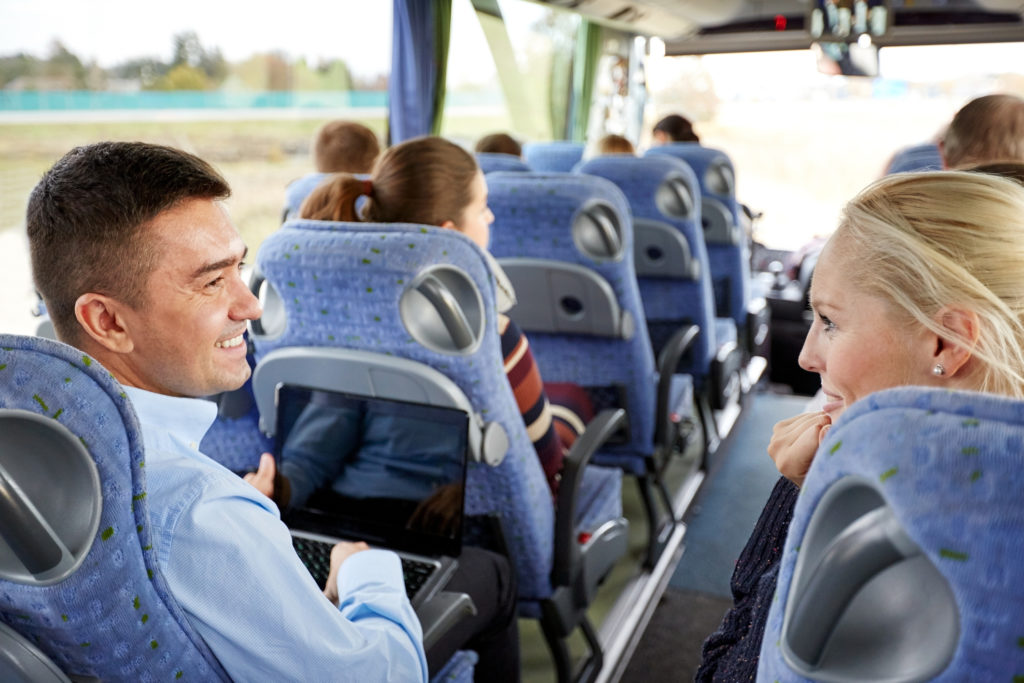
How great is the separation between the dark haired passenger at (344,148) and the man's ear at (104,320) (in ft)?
6.92

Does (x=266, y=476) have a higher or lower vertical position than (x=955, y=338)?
lower

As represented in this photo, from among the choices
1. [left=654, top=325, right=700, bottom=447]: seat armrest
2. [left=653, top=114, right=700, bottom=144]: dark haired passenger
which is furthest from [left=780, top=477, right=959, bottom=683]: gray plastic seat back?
[left=653, top=114, right=700, bottom=144]: dark haired passenger

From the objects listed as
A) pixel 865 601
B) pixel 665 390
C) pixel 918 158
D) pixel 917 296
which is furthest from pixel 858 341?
pixel 918 158

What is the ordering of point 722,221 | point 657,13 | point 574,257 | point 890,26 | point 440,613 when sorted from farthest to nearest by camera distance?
point 657,13, point 890,26, point 722,221, point 574,257, point 440,613

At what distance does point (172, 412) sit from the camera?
1.15m

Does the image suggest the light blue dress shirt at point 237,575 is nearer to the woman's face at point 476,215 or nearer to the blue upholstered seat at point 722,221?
the woman's face at point 476,215

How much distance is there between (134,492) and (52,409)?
0.11 m

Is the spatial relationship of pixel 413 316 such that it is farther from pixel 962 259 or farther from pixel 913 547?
pixel 913 547

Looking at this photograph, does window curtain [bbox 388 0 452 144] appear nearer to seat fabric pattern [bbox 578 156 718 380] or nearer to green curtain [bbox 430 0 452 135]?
green curtain [bbox 430 0 452 135]

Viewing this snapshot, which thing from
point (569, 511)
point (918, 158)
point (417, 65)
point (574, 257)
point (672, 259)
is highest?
point (417, 65)

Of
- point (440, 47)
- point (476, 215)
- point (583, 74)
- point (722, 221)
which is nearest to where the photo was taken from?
point (476, 215)

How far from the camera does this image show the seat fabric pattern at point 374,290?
4.90ft

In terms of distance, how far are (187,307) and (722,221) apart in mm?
3029

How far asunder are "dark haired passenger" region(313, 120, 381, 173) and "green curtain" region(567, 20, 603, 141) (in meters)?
4.89
